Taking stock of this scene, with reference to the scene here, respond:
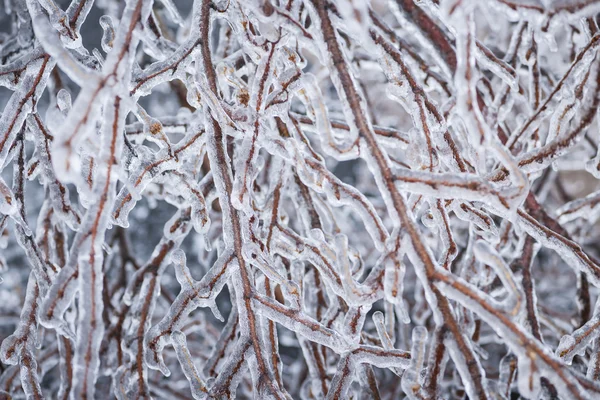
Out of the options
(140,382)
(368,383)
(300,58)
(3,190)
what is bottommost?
(140,382)

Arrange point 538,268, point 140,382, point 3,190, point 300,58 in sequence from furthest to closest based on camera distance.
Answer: point 538,268 → point 140,382 → point 300,58 → point 3,190

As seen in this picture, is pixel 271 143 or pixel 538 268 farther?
pixel 538 268

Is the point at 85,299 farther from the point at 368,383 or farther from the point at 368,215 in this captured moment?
the point at 368,383

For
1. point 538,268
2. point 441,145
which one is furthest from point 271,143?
point 538,268

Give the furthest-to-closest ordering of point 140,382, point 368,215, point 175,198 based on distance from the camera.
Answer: point 175,198 → point 140,382 → point 368,215

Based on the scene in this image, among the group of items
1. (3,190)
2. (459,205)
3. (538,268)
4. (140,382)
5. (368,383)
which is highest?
(538,268)

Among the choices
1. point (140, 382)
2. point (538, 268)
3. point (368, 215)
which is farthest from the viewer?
point (538, 268)

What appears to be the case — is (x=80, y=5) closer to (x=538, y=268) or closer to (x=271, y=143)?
(x=271, y=143)

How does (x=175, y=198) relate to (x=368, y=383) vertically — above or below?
above

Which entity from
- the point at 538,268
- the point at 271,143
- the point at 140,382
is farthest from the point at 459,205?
the point at 538,268
